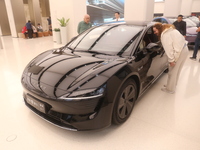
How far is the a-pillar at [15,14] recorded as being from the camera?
10.2m

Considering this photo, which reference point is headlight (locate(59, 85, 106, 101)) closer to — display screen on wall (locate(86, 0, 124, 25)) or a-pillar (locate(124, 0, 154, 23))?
a-pillar (locate(124, 0, 154, 23))

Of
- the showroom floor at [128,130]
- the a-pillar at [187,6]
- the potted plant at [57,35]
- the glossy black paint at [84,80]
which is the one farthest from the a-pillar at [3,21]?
the a-pillar at [187,6]

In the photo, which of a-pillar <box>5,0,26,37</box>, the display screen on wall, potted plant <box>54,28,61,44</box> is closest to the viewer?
potted plant <box>54,28,61,44</box>

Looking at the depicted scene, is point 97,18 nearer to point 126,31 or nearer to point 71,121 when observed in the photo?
point 126,31

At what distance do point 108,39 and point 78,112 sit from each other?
3.92 feet

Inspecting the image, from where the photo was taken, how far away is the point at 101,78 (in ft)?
4.86

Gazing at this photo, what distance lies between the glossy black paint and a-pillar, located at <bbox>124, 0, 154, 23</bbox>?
4708 millimetres

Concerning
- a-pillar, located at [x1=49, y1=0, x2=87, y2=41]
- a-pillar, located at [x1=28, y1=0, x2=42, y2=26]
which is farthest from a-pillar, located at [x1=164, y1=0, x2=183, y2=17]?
a-pillar, located at [x1=28, y1=0, x2=42, y2=26]

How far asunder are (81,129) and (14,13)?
11342 mm

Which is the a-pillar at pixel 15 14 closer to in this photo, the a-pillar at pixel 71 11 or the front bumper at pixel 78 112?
the a-pillar at pixel 71 11

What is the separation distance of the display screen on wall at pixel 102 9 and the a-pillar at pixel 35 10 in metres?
3.88

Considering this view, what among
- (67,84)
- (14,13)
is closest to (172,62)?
(67,84)

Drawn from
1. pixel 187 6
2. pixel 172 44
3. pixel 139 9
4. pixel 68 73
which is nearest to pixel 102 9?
pixel 139 9

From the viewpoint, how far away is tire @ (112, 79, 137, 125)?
1641mm
